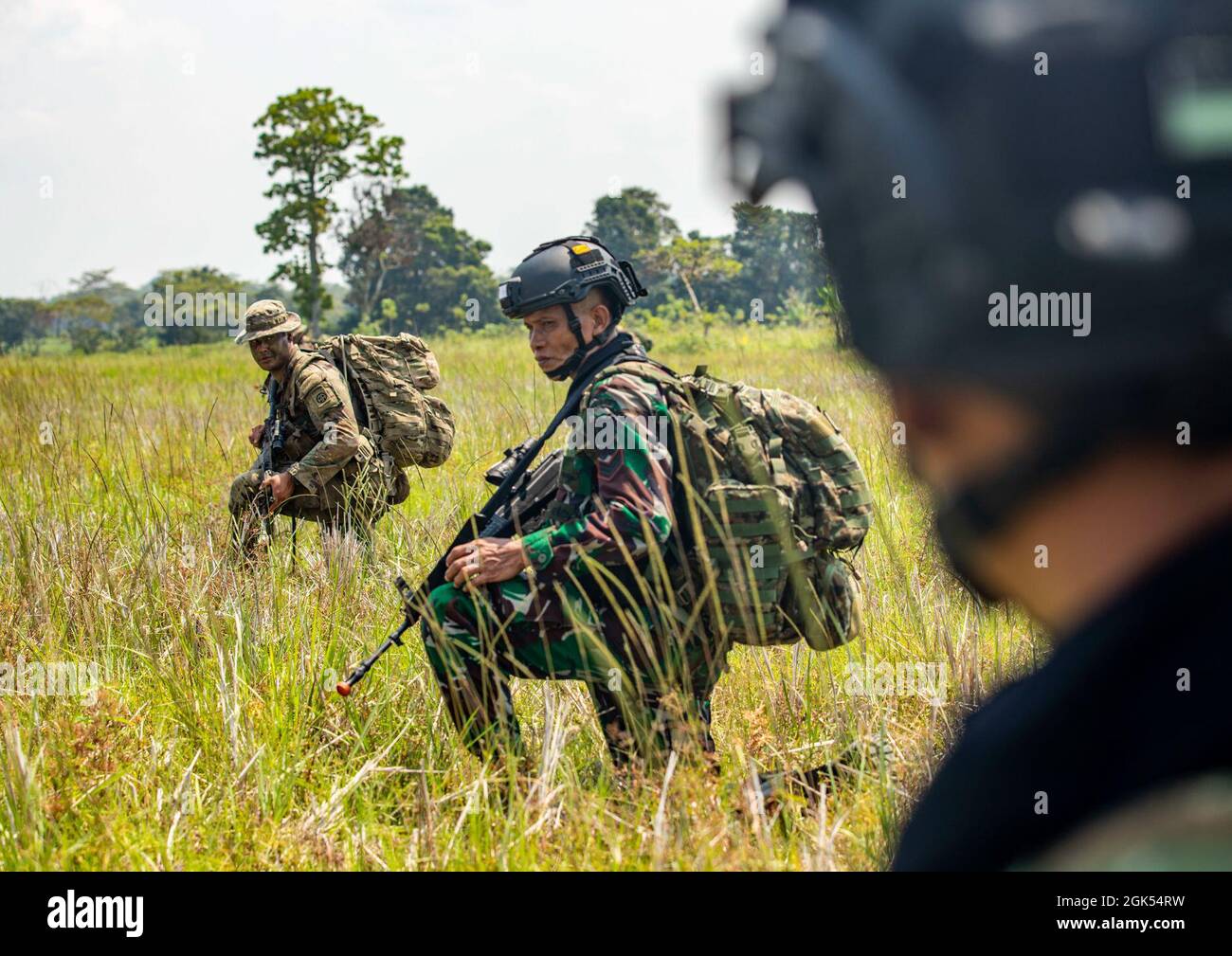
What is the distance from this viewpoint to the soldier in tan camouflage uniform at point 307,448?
18.7ft

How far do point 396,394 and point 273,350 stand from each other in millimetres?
682

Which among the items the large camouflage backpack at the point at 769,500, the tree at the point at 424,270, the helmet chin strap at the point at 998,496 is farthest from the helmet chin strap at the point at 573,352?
the tree at the point at 424,270

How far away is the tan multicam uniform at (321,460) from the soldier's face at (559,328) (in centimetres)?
226

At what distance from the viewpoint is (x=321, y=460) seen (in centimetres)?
569

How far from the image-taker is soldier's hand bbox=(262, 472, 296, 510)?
18.3 ft

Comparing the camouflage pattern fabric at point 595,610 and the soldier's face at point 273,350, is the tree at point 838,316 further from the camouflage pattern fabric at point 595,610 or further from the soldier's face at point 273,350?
the soldier's face at point 273,350

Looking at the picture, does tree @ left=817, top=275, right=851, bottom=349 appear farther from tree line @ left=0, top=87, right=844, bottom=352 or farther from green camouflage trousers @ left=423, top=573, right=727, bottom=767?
tree line @ left=0, top=87, right=844, bottom=352

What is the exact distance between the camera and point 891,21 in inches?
25.4

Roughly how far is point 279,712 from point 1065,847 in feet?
10.3

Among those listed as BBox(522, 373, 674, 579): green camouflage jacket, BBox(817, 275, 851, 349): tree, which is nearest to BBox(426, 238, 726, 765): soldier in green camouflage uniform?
BBox(522, 373, 674, 579): green camouflage jacket

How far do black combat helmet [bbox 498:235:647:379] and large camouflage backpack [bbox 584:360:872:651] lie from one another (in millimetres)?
283
